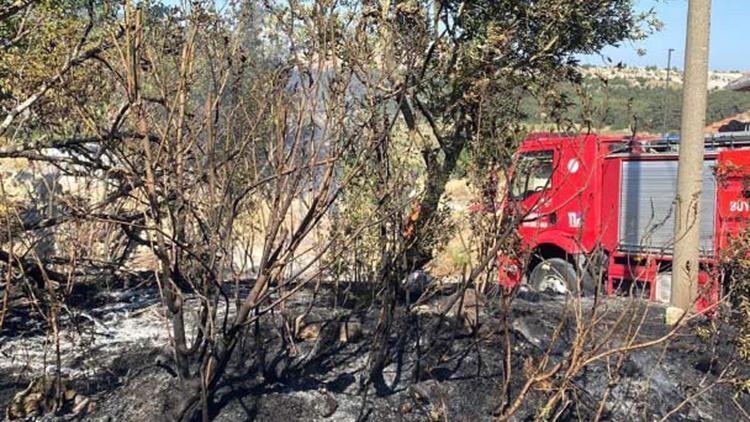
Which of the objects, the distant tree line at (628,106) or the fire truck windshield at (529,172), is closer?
the distant tree line at (628,106)

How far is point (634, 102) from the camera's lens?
604cm

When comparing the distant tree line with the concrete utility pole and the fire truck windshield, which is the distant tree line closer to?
the fire truck windshield

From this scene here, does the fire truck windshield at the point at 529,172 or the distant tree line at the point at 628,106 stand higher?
the distant tree line at the point at 628,106

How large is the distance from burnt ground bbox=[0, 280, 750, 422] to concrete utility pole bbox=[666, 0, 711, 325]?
3.04 ft

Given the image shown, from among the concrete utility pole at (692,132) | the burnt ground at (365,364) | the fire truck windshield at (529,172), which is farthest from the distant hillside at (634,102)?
the burnt ground at (365,364)

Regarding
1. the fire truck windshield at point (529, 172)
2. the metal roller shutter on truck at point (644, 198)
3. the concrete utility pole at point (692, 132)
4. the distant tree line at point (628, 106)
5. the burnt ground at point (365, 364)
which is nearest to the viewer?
the burnt ground at point (365, 364)

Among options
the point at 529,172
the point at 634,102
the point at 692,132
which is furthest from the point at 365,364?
the point at 692,132

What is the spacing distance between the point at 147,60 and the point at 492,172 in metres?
2.41

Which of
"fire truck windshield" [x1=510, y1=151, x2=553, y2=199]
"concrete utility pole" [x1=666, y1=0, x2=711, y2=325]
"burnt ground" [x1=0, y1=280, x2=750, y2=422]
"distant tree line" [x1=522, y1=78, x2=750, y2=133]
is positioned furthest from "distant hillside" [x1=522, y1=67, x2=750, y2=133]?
"burnt ground" [x1=0, y1=280, x2=750, y2=422]

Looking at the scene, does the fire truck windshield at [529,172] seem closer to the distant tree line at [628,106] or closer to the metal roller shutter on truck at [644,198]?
the distant tree line at [628,106]

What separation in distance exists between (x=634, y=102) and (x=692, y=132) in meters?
2.26

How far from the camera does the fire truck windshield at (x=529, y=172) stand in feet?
18.8

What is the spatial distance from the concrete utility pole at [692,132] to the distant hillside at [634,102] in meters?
0.43

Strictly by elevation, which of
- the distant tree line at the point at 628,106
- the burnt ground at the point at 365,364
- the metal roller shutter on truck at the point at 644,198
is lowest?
the burnt ground at the point at 365,364
